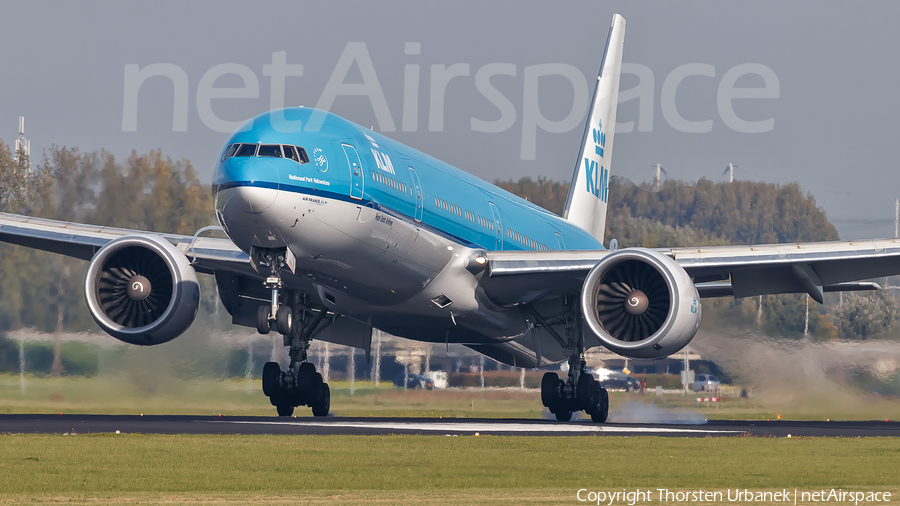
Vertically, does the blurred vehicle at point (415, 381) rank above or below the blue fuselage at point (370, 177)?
below

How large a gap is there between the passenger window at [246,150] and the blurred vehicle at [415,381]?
38.9ft

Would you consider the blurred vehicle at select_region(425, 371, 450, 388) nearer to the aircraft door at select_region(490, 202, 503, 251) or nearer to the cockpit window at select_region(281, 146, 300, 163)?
the aircraft door at select_region(490, 202, 503, 251)

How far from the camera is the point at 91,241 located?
2483 cm

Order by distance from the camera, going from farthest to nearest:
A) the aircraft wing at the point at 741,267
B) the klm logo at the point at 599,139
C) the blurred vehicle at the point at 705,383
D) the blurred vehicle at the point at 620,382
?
the klm logo at the point at 599,139, the blurred vehicle at the point at 620,382, the blurred vehicle at the point at 705,383, the aircraft wing at the point at 741,267

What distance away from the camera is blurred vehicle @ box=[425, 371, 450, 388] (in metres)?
30.8

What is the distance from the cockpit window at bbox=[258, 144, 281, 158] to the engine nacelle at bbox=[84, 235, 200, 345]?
529cm

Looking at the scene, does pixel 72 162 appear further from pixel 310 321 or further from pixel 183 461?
pixel 183 461

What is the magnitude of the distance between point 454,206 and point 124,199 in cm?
1179

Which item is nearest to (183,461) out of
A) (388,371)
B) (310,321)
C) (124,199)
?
(310,321)

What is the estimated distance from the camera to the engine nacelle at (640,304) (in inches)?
859

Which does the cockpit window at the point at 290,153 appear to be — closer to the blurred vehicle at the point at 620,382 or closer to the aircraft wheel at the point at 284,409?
the aircraft wheel at the point at 284,409

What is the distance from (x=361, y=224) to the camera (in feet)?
66.7

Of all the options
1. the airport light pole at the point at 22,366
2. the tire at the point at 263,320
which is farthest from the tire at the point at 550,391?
the airport light pole at the point at 22,366

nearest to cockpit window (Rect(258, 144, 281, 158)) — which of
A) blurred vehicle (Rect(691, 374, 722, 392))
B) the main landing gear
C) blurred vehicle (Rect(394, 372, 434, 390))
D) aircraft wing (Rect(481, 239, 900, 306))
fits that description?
the main landing gear
